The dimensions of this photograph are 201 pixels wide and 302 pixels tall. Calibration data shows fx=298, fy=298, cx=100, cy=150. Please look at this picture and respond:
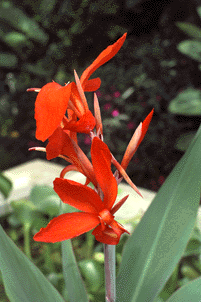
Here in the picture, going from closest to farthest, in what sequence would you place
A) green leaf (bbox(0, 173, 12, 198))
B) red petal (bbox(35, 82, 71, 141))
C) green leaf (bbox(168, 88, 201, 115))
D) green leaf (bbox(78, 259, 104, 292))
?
red petal (bbox(35, 82, 71, 141)) < green leaf (bbox(78, 259, 104, 292)) < green leaf (bbox(0, 173, 12, 198)) < green leaf (bbox(168, 88, 201, 115))

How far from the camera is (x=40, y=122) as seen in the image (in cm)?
24

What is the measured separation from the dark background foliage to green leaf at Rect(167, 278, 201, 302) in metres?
1.84

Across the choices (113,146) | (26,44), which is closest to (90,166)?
(113,146)

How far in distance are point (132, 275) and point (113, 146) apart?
1881mm

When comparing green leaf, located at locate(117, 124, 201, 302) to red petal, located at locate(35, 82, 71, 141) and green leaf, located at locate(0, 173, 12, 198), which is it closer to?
red petal, located at locate(35, 82, 71, 141)

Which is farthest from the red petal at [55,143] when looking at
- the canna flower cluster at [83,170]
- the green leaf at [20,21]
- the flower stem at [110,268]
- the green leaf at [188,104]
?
the green leaf at [20,21]

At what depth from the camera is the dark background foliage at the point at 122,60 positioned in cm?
236

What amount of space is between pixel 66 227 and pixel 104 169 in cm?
6

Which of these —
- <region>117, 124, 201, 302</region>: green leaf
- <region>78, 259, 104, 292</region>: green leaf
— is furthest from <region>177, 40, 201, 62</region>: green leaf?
<region>117, 124, 201, 302</region>: green leaf

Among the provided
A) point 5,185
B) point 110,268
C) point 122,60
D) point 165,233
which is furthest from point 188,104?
point 110,268

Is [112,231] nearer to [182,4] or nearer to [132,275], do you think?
[132,275]

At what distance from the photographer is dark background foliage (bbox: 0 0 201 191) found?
93.0 inches

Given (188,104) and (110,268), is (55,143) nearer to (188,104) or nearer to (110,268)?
(110,268)

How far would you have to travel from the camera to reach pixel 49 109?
0.24 m
